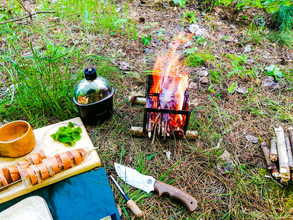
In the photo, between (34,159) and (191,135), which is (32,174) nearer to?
(34,159)

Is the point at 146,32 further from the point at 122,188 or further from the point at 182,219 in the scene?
the point at 182,219

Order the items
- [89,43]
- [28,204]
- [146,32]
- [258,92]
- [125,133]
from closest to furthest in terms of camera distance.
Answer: [28,204], [125,133], [258,92], [89,43], [146,32]

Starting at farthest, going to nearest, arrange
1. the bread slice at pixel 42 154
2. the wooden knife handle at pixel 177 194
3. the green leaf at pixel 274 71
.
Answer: the green leaf at pixel 274 71
the bread slice at pixel 42 154
the wooden knife handle at pixel 177 194

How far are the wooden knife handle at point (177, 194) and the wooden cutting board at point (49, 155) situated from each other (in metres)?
0.68

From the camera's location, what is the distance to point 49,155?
2.04 m

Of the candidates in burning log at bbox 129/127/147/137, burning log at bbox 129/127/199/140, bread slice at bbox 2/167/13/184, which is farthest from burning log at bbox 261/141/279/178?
bread slice at bbox 2/167/13/184

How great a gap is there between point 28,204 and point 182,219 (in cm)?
136

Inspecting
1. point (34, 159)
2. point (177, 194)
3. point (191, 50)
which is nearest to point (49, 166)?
point (34, 159)

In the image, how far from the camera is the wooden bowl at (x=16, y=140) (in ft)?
6.09

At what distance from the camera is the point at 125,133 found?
8.18ft

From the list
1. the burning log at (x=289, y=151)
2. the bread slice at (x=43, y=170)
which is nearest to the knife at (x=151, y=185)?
the bread slice at (x=43, y=170)

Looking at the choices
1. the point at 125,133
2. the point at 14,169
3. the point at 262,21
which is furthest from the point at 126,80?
the point at 262,21

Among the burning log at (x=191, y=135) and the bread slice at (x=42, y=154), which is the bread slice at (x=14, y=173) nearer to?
the bread slice at (x=42, y=154)

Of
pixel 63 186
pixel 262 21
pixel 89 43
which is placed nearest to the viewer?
pixel 63 186
